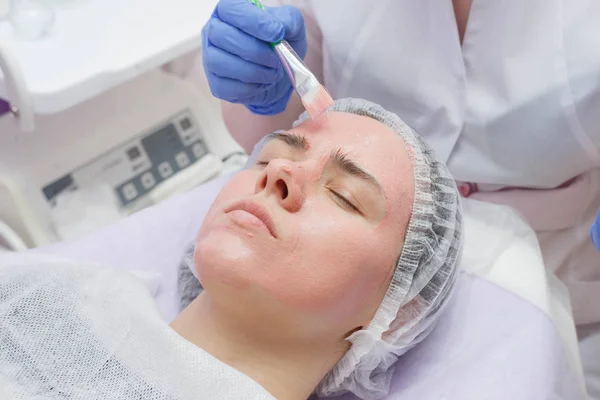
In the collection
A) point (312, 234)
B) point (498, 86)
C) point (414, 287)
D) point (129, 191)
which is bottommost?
point (129, 191)

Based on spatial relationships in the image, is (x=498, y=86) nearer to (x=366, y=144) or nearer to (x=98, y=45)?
(x=366, y=144)

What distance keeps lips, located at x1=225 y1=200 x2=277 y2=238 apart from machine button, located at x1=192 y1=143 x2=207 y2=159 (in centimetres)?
74

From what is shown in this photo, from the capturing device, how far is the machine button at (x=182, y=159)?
161 cm

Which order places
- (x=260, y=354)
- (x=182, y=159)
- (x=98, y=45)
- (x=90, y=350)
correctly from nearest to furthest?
(x=90, y=350)
(x=260, y=354)
(x=98, y=45)
(x=182, y=159)

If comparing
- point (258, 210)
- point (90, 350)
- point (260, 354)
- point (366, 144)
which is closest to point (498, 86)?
point (366, 144)

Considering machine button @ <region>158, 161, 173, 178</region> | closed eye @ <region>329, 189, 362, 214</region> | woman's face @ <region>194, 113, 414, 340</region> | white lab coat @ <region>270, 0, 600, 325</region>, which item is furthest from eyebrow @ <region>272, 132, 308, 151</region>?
machine button @ <region>158, 161, 173, 178</region>

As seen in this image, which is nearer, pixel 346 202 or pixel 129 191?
pixel 346 202

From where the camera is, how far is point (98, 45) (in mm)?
1283

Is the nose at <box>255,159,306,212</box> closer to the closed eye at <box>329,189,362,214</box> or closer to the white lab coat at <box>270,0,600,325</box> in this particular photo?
the closed eye at <box>329,189,362,214</box>

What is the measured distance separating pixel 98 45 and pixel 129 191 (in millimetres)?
400

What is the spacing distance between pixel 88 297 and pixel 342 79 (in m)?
0.66

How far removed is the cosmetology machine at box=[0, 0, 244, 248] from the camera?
1.19 m

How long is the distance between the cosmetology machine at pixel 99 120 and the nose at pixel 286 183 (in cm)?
48

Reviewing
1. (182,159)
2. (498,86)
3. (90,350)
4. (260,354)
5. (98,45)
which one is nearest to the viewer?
(90,350)
